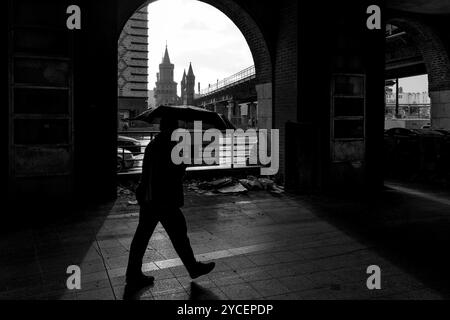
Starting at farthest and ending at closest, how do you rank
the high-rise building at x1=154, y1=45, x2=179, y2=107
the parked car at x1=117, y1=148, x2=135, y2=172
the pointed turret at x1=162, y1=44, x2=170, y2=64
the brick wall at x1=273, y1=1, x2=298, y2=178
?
the pointed turret at x1=162, y1=44, x2=170, y2=64, the high-rise building at x1=154, y1=45, x2=179, y2=107, the parked car at x1=117, y1=148, x2=135, y2=172, the brick wall at x1=273, y1=1, x2=298, y2=178

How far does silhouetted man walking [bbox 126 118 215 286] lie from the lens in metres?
4.20

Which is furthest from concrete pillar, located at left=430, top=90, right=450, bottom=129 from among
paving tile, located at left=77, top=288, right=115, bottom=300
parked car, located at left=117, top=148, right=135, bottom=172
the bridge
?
the bridge

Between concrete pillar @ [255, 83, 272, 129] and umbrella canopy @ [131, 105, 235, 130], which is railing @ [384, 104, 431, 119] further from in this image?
umbrella canopy @ [131, 105, 235, 130]

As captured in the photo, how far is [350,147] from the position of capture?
34.0 ft

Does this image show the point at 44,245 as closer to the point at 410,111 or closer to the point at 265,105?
the point at 265,105

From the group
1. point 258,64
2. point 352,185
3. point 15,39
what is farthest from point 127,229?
point 258,64

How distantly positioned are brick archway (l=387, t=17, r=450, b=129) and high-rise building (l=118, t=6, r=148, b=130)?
16376 mm

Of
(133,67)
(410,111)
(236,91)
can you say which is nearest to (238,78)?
(236,91)

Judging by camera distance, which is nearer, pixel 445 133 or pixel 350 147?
pixel 350 147

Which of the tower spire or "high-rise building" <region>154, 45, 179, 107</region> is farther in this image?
the tower spire

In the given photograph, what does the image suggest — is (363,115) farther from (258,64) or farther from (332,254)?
(332,254)

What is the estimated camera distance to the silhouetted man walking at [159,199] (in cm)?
420
